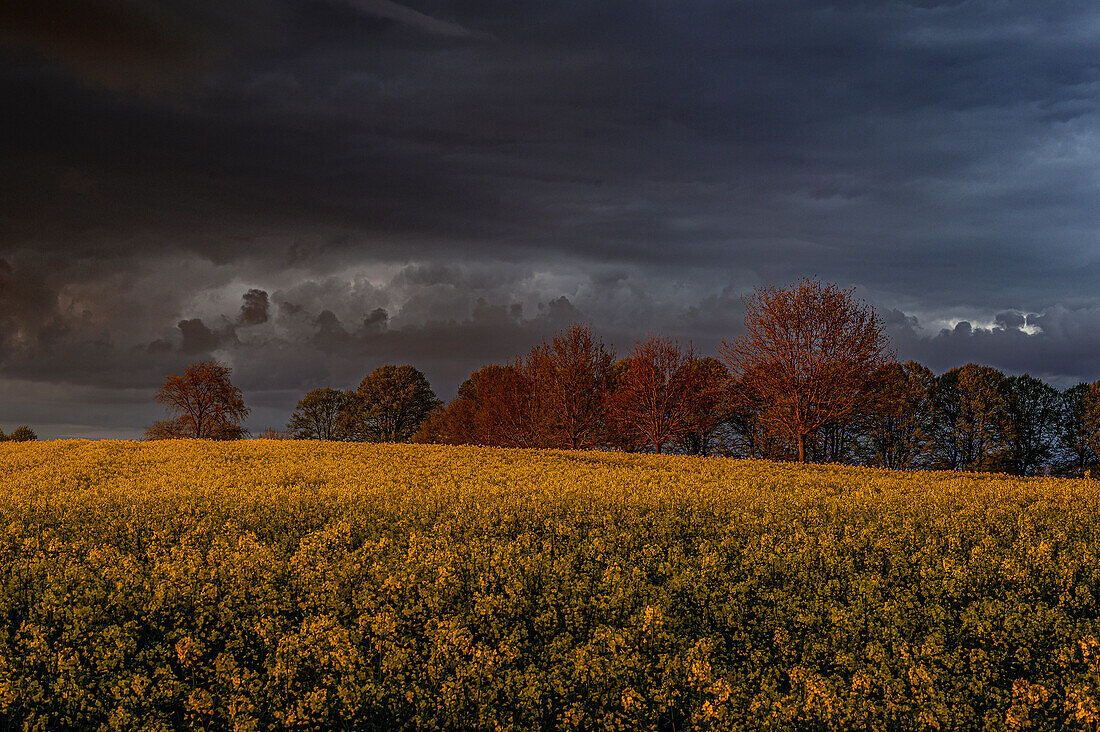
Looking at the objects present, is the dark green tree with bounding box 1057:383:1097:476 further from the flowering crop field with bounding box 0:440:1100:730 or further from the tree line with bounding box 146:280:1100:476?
the flowering crop field with bounding box 0:440:1100:730

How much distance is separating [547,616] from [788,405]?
1320 inches

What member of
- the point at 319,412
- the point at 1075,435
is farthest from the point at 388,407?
→ the point at 1075,435

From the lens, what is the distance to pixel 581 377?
158 ft

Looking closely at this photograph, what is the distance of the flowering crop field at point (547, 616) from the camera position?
246 inches

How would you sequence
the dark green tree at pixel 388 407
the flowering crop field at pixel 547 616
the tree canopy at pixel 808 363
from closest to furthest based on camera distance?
the flowering crop field at pixel 547 616
the tree canopy at pixel 808 363
the dark green tree at pixel 388 407

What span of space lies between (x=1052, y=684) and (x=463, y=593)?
19.7 feet

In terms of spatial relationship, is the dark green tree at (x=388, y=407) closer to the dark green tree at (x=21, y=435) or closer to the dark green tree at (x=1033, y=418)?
the dark green tree at (x=21, y=435)

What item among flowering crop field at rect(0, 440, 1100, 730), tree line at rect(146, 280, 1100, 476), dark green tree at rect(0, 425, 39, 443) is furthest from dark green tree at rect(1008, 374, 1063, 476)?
dark green tree at rect(0, 425, 39, 443)

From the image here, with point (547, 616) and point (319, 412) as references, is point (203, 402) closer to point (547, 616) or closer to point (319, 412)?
point (319, 412)

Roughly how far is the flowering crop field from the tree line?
25810 mm

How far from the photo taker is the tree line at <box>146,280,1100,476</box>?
38625 millimetres

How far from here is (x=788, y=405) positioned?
126ft

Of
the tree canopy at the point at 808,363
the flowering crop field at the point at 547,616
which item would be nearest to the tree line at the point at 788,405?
the tree canopy at the point at 808,363

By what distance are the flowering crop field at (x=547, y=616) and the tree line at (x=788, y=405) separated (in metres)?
25.8
